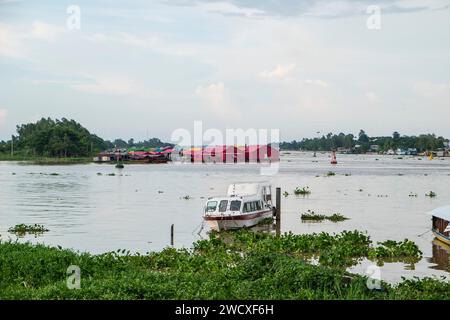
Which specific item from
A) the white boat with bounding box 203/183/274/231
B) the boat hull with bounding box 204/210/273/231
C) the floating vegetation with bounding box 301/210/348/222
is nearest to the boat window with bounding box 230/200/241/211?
the white boat with bounding box 203/183/274/231

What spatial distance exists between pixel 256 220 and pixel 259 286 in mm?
22132

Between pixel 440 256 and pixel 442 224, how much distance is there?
11.6 feet

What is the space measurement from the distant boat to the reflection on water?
305mm

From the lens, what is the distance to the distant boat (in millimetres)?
30609

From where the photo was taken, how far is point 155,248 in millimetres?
29406

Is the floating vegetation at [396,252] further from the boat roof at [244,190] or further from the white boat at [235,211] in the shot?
the boat roof at [244,190]

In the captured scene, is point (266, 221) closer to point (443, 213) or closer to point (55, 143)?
point (443, 213)

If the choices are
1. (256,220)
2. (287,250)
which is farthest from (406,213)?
(287,250)

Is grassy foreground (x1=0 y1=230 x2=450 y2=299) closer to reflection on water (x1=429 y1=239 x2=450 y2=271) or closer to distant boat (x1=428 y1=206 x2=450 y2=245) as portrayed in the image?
reflection on water (x1=429 y1=239 x2=450 y2=271)
